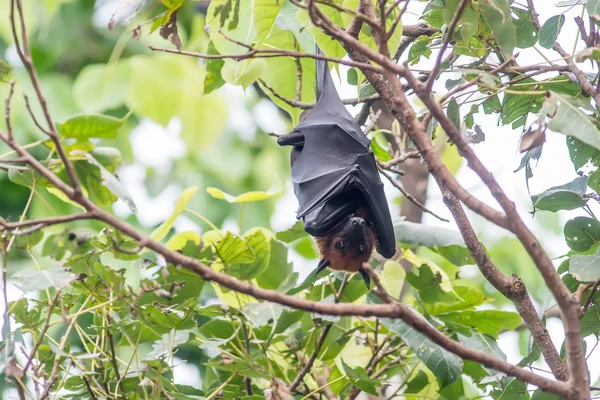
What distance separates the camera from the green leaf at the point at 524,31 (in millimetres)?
2631

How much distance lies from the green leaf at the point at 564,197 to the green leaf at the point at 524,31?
606 millimetres

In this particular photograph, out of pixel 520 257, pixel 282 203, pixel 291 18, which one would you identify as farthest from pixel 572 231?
pixel 282 203

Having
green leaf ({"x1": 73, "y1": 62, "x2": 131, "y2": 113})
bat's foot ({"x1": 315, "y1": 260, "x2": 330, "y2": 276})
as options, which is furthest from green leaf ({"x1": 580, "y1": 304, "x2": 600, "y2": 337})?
green leaf ({"x1": 73, "y1": 62, "x2": 131, "y2": 113})

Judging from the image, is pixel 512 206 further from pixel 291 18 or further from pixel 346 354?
pixel 346 354

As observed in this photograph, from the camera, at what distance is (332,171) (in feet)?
11.3

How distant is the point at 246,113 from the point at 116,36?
7.46 ft

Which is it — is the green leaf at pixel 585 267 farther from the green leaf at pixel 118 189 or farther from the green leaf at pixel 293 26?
the green leaf at pixel 118 189

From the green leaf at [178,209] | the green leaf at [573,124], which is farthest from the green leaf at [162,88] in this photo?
the green leaf at [573,124]

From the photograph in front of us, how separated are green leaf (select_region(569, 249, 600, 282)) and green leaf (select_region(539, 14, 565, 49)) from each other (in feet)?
2.65

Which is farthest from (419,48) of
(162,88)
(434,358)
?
(162,88)

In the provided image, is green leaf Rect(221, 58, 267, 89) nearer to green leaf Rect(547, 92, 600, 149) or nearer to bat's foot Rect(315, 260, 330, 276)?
bat's foot Rect(315, 260, 330, 276)

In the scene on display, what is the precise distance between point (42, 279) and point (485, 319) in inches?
68.0

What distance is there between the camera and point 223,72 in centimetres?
265

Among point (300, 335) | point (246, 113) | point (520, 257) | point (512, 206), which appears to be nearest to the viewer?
point (512, 206)
